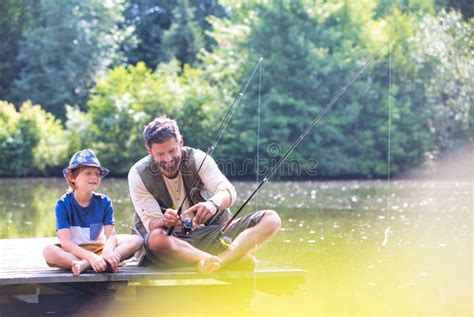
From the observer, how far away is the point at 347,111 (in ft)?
88.2

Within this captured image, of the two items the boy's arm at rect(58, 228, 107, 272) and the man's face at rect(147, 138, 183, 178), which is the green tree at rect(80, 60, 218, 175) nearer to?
the man's face at rect(147, 138, 183, 178)

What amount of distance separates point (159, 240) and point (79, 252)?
40 centimetres

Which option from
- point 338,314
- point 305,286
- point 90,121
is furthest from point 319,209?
point 90,121

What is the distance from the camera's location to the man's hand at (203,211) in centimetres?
507

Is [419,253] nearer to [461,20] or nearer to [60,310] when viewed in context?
[60,310]

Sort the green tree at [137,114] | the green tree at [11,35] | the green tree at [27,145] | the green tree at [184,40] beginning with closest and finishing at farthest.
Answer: the green tree at [27,145] < the green tree at [137,114] < the green tree at [11,35] < the green tree at [184,40]

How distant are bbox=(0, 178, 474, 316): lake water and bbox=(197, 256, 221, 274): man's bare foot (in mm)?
520

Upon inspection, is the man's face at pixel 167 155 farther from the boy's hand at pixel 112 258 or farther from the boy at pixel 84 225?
the boy's hand at pixel 112 258

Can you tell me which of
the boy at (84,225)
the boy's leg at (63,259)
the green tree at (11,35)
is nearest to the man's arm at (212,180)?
the boy at (84,225)

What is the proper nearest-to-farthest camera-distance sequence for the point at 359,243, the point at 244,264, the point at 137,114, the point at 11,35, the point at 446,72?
the point at 244,264, the point at 359,243, the point at 137,114, the point at 446,72, the point at 11,35

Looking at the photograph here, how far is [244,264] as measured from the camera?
5.36 metres

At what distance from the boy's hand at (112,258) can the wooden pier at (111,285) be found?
40 mm

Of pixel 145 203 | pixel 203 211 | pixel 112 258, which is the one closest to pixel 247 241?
pixel 203 211

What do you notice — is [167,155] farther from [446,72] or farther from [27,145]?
[446,72]
